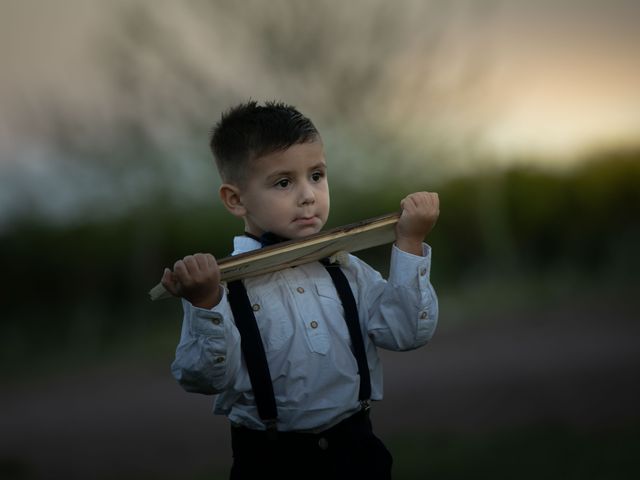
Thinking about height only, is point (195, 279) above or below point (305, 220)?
below

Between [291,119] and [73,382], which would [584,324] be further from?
[291,119]

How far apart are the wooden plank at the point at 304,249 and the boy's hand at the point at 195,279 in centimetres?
4

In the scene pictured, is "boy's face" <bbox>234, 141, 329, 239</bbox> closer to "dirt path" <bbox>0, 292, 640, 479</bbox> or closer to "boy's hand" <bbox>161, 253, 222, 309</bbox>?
"boy's hand" <bbox>161, 253, 222, 309</bbox>

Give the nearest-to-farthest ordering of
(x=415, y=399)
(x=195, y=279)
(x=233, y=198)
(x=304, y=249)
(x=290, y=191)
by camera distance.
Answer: (x=195, y=279) → (x=304, y=249) → (x=290, y=191) → (x=233, y=198) → (x=415, y=399)

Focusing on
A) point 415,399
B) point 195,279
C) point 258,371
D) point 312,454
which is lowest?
point 415,399

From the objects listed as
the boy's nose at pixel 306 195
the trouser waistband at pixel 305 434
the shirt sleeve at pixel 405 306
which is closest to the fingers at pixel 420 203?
the shirt sleeve at pixel 405 306

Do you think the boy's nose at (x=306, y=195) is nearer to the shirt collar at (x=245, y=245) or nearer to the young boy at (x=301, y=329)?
the young boy at (x=301, y=329)

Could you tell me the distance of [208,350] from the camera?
1.61 m

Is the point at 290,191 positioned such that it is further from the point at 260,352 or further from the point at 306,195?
the point at 260,352

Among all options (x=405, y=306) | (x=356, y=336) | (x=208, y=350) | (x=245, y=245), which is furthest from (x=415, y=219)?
(x=208, y=350)

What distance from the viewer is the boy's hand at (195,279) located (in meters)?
1.56

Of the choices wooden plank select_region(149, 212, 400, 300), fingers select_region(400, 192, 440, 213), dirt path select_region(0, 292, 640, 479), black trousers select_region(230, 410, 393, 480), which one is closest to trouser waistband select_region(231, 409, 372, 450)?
black trousers select_region(230, 410, 393, 480)

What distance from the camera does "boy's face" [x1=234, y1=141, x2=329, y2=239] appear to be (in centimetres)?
177

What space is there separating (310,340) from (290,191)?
34 cm
